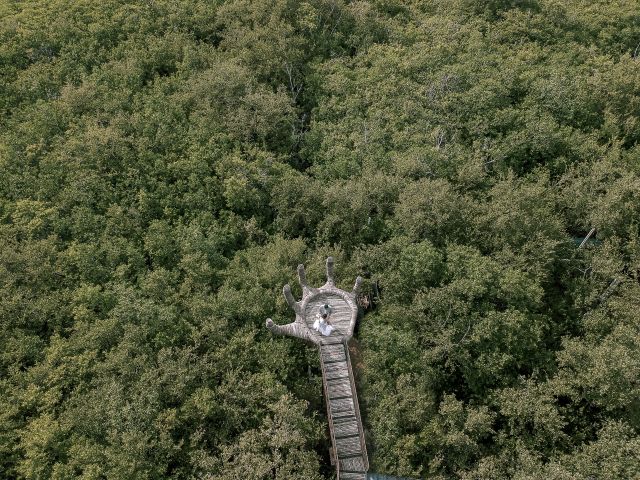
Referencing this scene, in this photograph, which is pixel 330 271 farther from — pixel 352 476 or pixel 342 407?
pixel 352 476

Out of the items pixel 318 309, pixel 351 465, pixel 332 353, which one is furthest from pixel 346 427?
pixel 318 309

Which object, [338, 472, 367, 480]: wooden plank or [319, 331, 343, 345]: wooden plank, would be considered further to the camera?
[319, 331, 343, 345]: wooden plank

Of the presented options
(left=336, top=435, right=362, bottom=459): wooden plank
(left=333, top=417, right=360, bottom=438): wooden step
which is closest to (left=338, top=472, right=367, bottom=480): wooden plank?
(left=336, top=435, right=362, bottom=459): wooden plank

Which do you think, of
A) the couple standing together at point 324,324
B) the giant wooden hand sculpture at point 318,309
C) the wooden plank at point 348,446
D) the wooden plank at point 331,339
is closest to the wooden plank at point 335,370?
the wooden plank at point 331,339

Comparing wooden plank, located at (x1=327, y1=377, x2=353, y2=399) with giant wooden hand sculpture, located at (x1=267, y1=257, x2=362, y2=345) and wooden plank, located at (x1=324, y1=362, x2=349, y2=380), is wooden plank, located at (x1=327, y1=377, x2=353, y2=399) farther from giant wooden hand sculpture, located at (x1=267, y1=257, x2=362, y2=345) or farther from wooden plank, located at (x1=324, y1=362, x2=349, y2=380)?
giant wooden hand sculpture, located at (x1=267, y1=257, x2=362, y2=345)

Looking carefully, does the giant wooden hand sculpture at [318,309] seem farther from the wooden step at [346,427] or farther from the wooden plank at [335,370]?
the wooden step at [346,427]

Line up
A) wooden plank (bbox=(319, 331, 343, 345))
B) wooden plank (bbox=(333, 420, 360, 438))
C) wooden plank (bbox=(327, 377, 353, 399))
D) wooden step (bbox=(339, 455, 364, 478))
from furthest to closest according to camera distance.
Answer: wooden plank (bbox=(319, 331, 343, 345))
wooden plank (bbox=(327, 377, 353, 399))
wooden plank (bbox=(333, 420, 360, 438))
wooden step (bbox=(339, 455, 364, 478))

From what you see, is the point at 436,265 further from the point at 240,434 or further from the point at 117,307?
the point at 117,307
